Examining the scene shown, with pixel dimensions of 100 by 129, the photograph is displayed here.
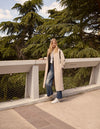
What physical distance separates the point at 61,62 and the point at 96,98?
58.1 inches

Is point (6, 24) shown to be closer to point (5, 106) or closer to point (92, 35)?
point (92, 35)

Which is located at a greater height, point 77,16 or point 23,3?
point 23,3

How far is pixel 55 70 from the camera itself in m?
3.60

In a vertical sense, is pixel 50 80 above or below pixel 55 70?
below

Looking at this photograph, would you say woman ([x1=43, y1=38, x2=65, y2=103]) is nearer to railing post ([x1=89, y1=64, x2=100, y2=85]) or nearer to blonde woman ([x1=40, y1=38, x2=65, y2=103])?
blonde woman ([x1=40, y1=38, x2=65, y2=103])

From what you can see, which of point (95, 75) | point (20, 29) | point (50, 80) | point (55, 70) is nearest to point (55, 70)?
point (55, 70)

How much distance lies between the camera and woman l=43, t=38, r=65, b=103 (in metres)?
3.58

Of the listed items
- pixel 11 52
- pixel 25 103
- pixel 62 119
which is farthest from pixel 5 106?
pixel 11 52

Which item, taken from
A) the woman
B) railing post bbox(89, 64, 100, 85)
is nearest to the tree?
railing post bbox(89, 64, 100, 85)

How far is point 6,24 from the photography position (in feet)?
43.7

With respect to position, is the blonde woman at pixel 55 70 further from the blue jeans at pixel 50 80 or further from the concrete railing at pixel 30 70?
the concrete railing at pixel 30 70

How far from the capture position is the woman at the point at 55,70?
141 inches

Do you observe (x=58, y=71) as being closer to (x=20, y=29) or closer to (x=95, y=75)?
(x=95, y=75)

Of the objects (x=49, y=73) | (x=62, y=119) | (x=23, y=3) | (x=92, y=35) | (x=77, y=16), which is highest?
(x=23, y=3)
